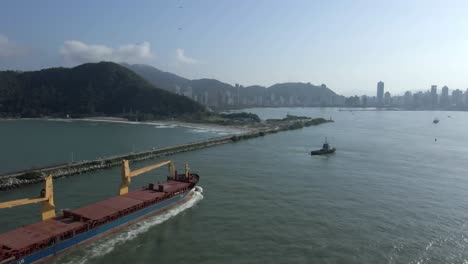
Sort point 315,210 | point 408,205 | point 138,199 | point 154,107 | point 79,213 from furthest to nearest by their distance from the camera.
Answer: point 154,107
point 408,205
point 315,210
point 138,199
point 79,213

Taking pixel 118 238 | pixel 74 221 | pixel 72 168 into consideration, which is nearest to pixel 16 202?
pixel 74 221

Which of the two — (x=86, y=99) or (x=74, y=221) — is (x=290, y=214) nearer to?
(x=74, y=221)

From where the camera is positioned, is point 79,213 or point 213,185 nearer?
point 79,213

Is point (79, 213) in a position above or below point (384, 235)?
above

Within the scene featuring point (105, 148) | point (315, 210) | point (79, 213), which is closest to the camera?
point (79, 213)

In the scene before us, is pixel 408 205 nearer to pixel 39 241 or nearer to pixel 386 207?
pixel 386 207

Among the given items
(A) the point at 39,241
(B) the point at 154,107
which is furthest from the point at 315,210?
(B) the point at 154,107
